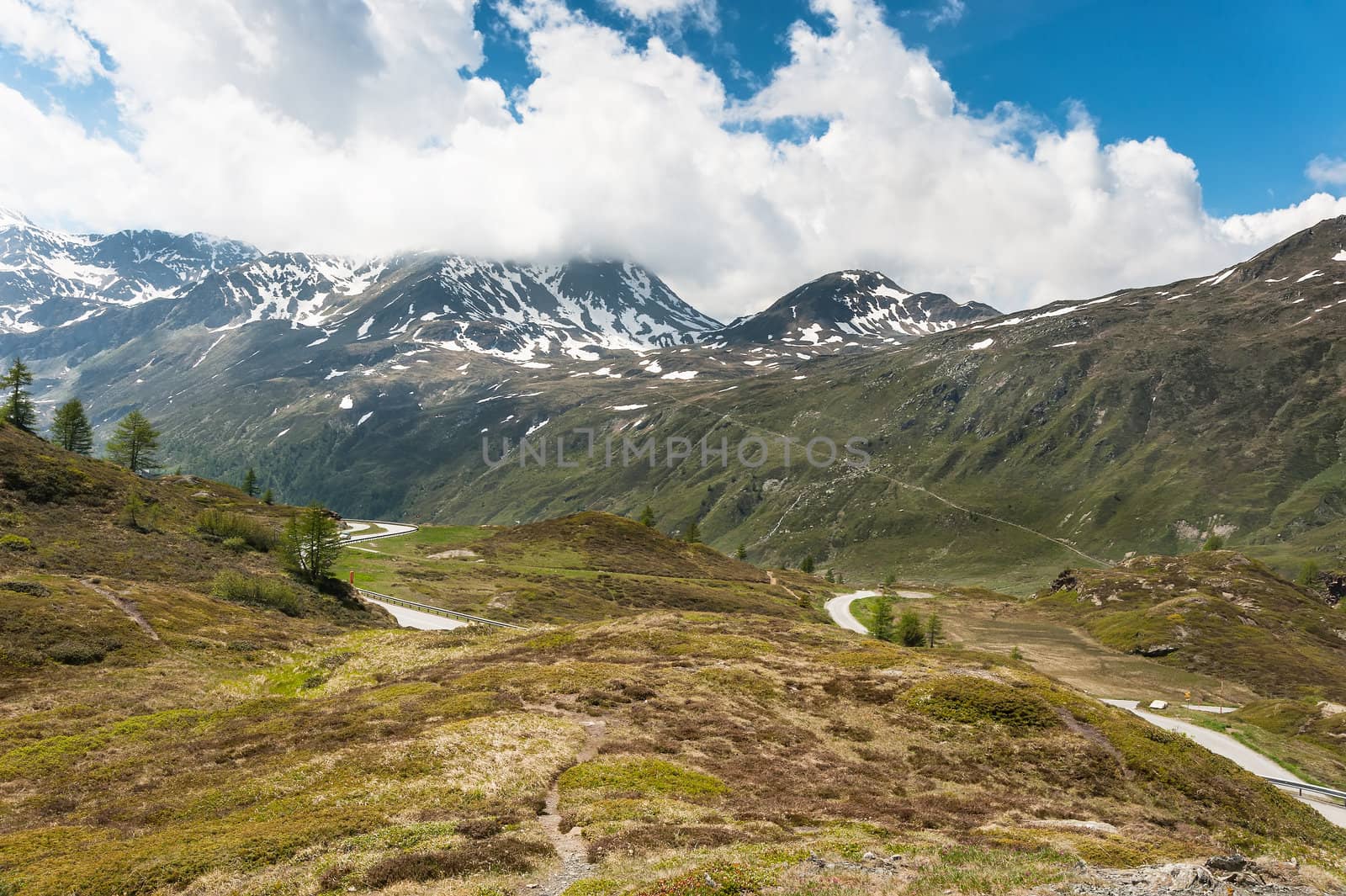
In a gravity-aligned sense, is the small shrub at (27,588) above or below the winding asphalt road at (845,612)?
above

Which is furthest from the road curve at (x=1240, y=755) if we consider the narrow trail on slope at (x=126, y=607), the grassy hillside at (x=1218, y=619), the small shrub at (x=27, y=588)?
the small shrub at (x=27, y=588)

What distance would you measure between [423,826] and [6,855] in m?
11.7

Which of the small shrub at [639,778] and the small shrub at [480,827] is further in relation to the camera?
the small shrub at [639,778]

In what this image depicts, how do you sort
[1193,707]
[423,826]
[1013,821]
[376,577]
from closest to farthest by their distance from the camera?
[423,826]
[1013,821]
[1193,707]
[376,577]

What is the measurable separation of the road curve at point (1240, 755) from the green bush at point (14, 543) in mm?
97359

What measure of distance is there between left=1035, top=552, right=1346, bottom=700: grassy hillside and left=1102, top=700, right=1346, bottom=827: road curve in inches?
1791

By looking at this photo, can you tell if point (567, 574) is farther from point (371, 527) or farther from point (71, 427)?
point (71, 427)

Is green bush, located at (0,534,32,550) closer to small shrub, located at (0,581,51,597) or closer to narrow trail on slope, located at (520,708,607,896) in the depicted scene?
small shrub, located at (0,581,51,597)

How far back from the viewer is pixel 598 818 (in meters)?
23.8

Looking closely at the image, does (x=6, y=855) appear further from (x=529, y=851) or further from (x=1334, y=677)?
(x=1334, y=677)

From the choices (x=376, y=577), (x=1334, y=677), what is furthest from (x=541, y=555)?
(x=1334, y=677)

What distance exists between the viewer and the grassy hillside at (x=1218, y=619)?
11525cm

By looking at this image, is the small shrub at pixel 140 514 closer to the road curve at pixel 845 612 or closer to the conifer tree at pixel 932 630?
the road curve at pixel 845 612

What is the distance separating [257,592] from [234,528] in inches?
1069
